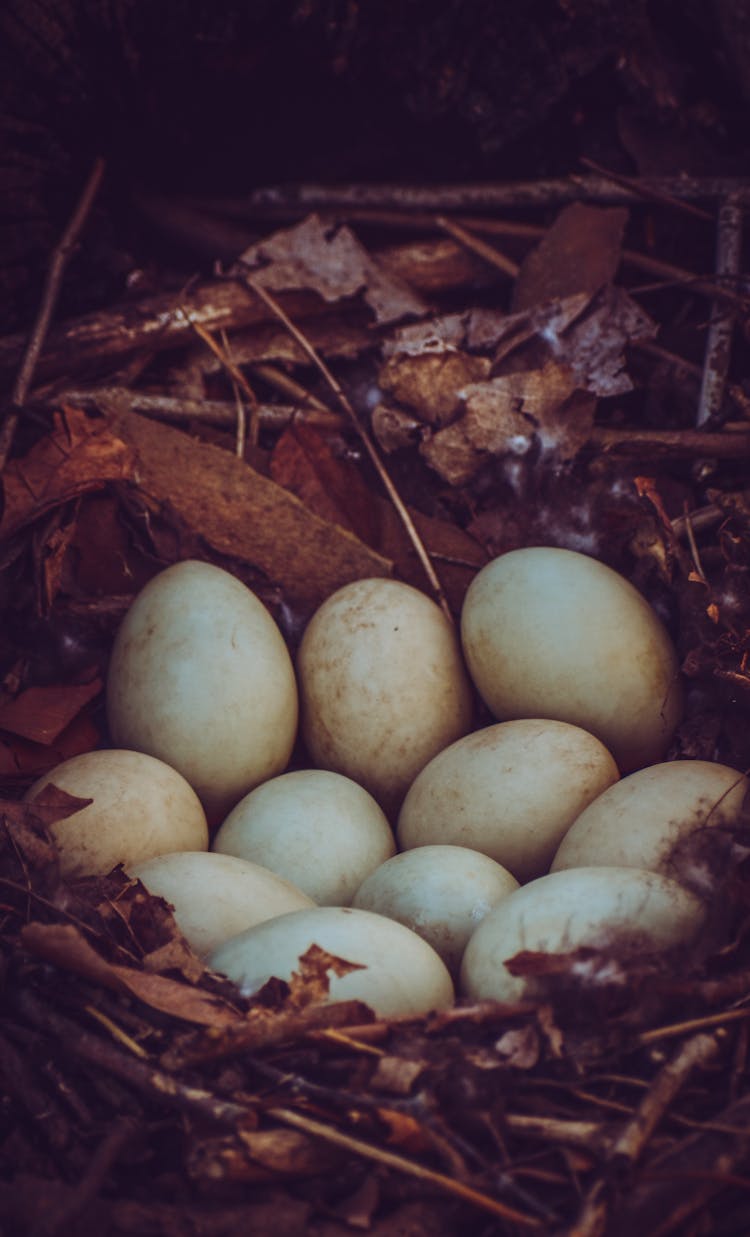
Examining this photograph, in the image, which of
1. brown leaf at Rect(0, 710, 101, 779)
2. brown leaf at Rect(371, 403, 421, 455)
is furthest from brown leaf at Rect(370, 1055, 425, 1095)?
brown leaf at Rect(371, 403, 421, 455)

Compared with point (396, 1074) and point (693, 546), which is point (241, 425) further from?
point (396, 1074)

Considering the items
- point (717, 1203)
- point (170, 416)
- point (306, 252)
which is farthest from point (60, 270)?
point (717, 1203)

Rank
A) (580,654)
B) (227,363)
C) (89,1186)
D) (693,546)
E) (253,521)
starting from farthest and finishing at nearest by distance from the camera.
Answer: (227,363) < (253,521) < (693,546) < (580,654) < (89,1186)

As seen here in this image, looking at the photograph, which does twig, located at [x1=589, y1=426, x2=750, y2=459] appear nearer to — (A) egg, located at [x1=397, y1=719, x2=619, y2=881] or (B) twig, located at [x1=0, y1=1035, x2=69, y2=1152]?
(A) egg, located at [x1=397, y1=719, x2=619, y2=881]

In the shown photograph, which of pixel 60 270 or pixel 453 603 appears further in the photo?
pixel 60 270

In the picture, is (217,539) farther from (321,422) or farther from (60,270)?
(60,270)

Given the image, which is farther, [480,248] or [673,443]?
[480,248]

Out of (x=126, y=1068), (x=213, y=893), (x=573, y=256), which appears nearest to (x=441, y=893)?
(x=213, y=893)
